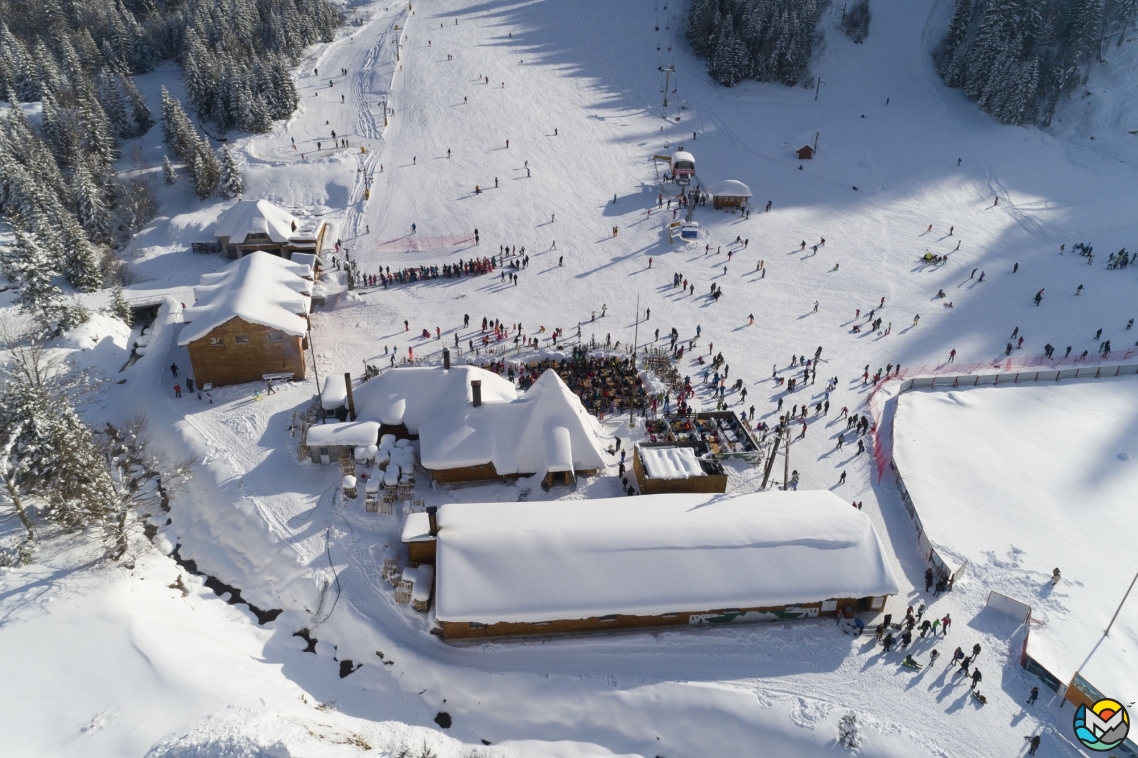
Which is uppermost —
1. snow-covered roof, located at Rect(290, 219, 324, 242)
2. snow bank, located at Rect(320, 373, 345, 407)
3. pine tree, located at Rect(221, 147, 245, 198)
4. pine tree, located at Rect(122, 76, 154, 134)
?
pine tree, located at Rect(122, 76, 154, 134)

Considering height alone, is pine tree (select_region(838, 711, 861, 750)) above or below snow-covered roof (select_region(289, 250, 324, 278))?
below

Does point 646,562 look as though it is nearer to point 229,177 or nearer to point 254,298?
point 254,298

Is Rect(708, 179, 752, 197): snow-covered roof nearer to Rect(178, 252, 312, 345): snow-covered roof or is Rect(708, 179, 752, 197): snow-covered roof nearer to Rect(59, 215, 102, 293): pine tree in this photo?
Rect(178, 252, 312, 345): snow-covered roof

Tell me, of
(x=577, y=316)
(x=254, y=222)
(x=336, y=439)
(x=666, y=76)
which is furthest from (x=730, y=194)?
(x=336, y=439)

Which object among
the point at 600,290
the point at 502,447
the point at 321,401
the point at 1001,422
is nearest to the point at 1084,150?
the point at 1001,422

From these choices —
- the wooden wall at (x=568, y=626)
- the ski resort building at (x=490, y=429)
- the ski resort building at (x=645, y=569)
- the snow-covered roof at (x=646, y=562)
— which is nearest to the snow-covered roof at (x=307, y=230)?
the ski resort building at (x=490, y=429)

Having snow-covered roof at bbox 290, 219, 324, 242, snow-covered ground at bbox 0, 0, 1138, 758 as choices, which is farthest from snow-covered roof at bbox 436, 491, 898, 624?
snow-covered roof at bbox 290, 219, 324, 242

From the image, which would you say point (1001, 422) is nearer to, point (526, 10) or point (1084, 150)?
point (1084, 150)
